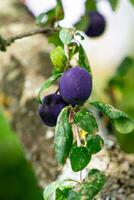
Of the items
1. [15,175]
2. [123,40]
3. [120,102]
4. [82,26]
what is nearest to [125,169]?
[82,26]

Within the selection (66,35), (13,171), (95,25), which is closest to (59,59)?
(66,35)

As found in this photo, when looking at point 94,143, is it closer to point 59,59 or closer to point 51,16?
point 59,59

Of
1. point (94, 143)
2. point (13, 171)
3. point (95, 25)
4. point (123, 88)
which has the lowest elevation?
point (13, 171)

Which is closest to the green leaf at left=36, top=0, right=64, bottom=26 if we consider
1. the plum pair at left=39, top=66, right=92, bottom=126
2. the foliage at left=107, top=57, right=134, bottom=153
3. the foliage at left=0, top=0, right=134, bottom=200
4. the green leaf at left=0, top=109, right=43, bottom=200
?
the foliage at left=0, top=0, right=134, bottom=200

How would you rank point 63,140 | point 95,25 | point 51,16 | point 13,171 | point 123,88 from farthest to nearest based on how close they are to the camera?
point 13,171 → point 123,88 → point 95,25 → point 51,16 → point 63,140

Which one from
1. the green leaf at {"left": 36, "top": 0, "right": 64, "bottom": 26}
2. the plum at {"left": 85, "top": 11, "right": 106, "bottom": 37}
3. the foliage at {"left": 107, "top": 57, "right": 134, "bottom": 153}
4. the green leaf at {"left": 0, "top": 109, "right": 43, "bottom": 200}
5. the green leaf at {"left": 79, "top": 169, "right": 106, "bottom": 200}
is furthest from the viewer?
the green leaf at {"left": 0, "top": 109, "right": 43, "bottom": 200}

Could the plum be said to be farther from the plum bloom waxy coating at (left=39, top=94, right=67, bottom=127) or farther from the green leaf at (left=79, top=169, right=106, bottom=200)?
the green leaf at (left=79, top=169, right=106, bottom=200)

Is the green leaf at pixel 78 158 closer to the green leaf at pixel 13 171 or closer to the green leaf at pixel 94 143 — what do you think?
the green leaf at pixel 94 143

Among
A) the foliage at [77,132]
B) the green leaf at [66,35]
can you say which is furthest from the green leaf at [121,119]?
the green leaf at [66,35]
